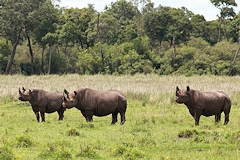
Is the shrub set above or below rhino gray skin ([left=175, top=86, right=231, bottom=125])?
below

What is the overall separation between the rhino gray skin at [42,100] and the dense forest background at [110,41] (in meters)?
33.2

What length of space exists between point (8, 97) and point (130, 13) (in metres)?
67.7

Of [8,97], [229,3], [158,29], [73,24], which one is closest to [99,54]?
[73,24]

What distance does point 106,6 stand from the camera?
291ft

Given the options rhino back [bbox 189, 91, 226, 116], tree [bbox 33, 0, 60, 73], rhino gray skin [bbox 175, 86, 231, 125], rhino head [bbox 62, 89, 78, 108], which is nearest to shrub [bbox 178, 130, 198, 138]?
rhino gray skin [bbox 175, 86, 231, 125]

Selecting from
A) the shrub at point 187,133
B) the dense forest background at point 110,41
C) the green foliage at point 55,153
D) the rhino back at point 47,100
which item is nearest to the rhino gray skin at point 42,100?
the rhino back at point 47,100

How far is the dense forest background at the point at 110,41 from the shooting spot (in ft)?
171

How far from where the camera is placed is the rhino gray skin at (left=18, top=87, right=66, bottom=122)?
57.8ft

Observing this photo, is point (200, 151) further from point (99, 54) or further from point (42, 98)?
point (99, 54)

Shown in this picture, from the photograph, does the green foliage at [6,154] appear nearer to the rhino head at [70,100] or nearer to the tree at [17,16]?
the rhino head at [70,100]

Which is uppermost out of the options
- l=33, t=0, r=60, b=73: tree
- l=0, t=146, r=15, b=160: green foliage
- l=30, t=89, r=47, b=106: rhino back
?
l=33, t=0, r=60, b=73: tree

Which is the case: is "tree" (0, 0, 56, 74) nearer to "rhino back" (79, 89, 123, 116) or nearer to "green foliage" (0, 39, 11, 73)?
"green foliage" (0, 39, 11, 73)

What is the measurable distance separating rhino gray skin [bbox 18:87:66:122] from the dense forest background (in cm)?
3319

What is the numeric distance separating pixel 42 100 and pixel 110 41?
1905 inches
